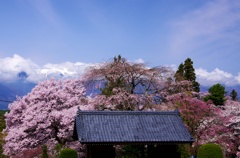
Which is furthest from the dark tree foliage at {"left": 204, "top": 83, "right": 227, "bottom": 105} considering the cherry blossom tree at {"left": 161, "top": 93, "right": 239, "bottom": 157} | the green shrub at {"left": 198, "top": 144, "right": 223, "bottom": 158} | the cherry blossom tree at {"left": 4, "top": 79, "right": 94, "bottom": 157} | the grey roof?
the green shrub at {"left": 198, "top": 144, "right": 223, "bottom": 158}

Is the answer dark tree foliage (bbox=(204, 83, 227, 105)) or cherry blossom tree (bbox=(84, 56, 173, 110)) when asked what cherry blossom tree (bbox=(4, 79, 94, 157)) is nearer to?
cherry blossom tree (bbox=(84, 56, 173, 110))

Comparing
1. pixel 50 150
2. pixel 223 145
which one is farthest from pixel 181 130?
pixel 50 150

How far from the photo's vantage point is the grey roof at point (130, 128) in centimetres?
2131

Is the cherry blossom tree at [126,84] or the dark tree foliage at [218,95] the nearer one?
the cherry blossom tree at [126,84]

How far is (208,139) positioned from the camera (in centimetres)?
2666

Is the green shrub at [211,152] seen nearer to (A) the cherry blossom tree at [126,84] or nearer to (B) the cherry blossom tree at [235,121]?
(B) the cherry blossom tree at [235,121]

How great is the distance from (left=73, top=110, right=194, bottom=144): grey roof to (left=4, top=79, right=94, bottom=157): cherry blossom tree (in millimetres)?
1828

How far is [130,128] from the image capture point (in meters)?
22.4

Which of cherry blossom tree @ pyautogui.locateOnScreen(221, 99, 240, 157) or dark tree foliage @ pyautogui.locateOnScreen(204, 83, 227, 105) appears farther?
dark tree foliage @ pyautogui.locateOnScreen(204, 83, 227, 105)

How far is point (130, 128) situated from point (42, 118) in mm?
6393

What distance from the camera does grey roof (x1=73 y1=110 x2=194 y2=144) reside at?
2131 centimetres

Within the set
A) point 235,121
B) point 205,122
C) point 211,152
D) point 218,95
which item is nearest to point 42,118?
point 211,152

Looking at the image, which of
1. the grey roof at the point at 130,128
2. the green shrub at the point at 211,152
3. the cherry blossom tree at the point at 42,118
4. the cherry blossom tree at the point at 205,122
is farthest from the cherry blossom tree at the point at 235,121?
the cherry blossom tree at the point at 42,118

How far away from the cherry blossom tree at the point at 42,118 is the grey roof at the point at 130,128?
1.83m
